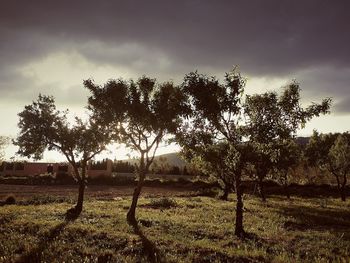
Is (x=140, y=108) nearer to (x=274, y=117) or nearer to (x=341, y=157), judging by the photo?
(x=274, y=117)

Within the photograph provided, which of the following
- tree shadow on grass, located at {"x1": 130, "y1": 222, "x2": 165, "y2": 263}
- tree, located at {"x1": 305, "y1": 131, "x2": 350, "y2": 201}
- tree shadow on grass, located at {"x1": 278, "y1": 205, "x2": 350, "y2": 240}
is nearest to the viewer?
tree shadow on grass, located at {"x1": 130, "y1": 222, "x2": 165, "y2": 263}

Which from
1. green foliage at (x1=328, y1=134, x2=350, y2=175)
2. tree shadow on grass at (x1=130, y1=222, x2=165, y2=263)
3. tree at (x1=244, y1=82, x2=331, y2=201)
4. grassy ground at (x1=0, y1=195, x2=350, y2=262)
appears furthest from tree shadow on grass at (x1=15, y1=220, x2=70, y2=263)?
green foliage at (x1=328, y1=134, x2=350, y2=175)

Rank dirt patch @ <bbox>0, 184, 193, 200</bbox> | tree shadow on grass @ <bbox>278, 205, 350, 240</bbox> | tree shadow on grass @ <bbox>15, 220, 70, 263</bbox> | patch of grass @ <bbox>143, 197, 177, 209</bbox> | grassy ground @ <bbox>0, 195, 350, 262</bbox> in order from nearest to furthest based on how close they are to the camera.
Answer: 1. tree shadow on grass @ <bbox>15, 220, 70, 263</bbox>
2. grassy ground @ <bbox>0, 195, 350, 262</bbox>
3. tree shadow on grass @ <bbox>278, 205, 350, 240</bbox>
4. patch of grass @ <bbox>143, 197, 177, 209</bbox>
5. dirt patch @ <bbox>0, 184, 193, 200</bbox>

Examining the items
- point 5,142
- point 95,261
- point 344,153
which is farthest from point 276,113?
point 5,142

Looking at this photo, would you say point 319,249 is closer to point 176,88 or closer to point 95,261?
point 95,261

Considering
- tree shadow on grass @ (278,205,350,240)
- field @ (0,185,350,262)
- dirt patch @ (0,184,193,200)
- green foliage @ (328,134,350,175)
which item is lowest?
tree shadow on grass @ (278,205,350,240)

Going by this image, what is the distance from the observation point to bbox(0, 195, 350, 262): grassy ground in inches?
722

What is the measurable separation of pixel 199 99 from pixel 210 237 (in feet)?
31.9

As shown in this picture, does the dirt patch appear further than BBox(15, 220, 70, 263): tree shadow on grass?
Yes

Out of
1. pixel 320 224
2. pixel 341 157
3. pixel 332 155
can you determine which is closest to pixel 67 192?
pixel 320 224

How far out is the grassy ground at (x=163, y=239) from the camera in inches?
722

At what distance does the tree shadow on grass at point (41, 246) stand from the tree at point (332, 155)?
157ft

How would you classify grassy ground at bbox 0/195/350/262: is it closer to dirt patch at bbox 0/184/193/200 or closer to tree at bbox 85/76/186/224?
tree at bbox 85/76/186/224

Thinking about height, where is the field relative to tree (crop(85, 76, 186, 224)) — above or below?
below
